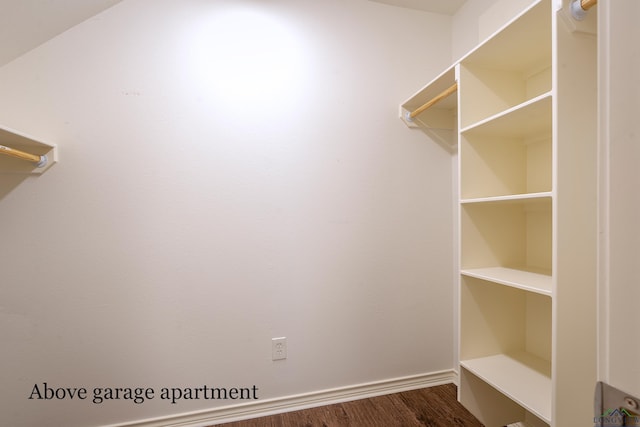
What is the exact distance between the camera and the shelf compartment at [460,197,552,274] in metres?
1.34

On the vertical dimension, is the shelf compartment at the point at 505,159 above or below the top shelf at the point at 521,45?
below

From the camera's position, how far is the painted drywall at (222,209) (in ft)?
4.57

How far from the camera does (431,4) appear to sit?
1.78 meters

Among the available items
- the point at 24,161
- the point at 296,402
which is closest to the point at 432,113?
the point at 296,402

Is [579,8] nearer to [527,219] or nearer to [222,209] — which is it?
[527,219]

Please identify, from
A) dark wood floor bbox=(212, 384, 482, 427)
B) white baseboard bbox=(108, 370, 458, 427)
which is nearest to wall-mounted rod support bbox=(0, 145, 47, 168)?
white baseboard bbox=(108, 370, 458, 427)

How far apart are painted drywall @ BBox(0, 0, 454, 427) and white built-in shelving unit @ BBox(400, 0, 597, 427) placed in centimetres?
47

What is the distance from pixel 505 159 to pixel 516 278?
23.5 inches

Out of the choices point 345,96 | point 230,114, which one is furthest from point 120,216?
point 345,96

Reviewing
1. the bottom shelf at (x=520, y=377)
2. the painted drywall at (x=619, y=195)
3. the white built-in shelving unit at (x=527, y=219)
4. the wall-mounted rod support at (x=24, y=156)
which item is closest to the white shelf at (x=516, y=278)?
the white built-in shelving unit at (x=527, y=219)

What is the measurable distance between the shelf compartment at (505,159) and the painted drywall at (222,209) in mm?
481

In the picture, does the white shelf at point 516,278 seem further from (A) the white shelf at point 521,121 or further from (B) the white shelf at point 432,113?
(B) the white shelf at point 432,113

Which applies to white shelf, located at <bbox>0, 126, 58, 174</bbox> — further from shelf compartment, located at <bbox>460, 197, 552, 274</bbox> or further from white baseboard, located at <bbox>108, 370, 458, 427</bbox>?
shelf compartment, located at <bbox>460, 197, 552, 274</bbox>

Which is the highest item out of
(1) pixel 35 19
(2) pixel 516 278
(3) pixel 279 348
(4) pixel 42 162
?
(1) pixel 35 19
